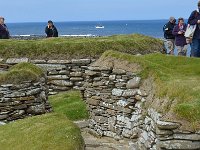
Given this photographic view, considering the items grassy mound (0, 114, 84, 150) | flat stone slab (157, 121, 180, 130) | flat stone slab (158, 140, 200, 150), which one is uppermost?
flat stone slab (157, 121, 180, 130)

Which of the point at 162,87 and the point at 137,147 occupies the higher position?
the point at 162,87

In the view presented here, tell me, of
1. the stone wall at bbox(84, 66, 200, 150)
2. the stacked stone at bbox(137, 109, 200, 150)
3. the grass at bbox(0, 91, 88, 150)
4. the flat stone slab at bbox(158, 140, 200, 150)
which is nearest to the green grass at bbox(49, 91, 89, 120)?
the stone wall at bbox(84, 66, 200, 150)

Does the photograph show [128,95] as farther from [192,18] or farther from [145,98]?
[192,18]

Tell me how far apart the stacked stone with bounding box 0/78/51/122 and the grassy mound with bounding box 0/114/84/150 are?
1.38m

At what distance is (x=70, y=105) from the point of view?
51.8 feet

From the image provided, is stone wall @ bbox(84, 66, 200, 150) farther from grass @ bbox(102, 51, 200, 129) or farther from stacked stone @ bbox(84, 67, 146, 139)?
grass @ bbox(102, 51, 200, 129)

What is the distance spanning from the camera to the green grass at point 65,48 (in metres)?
18.2

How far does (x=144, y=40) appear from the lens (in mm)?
20422

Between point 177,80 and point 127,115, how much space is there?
1.88 metres

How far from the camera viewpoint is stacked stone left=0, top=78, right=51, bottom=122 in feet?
Answer: 42.5

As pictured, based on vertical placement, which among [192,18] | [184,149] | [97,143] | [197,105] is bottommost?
[97,143]

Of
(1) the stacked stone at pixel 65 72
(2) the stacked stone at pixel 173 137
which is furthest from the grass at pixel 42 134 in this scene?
(1) the stacked stone at pixel 65 72

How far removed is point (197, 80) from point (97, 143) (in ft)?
10.7

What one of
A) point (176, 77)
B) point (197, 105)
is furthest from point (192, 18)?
point (197, 105)
